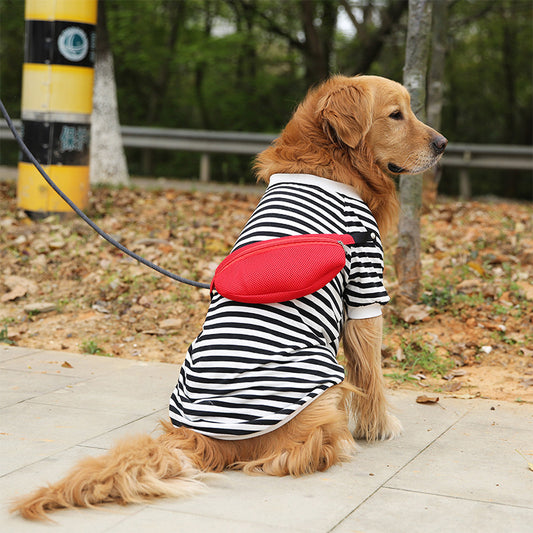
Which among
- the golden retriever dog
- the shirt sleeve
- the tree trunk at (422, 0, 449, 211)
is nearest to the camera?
the golden retriever dog

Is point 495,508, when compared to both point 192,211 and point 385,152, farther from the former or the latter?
point 192,211

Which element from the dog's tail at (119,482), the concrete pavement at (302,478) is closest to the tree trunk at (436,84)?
the concrete pavement at (302,478)

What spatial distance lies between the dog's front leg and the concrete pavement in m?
0.10

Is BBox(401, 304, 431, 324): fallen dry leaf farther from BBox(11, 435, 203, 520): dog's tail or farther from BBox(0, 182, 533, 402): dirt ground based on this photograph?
BBox(11, 435, 203, 520): dog's tail

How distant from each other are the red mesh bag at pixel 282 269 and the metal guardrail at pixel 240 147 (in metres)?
8.96

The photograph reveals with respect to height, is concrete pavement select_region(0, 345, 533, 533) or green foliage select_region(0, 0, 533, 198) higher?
green foliage select_region(0, 0, 533, 198)

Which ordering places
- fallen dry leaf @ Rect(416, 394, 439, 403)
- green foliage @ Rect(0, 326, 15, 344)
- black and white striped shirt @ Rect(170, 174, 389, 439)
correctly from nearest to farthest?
black and white striped shirt @ Rect(170, 174, 389, 439), fallen dry leaf @ Rect(416, 394, 439, 403), green foliage @ Rect(0, 326, 15, 344)

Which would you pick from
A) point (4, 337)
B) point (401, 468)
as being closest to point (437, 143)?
point (401, 468)

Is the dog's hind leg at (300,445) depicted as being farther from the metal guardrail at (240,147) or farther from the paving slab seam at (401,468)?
the metal guardrail at (240,147)

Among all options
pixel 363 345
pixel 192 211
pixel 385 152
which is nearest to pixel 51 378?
pixel 363 345

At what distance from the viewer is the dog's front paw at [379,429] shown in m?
3.86

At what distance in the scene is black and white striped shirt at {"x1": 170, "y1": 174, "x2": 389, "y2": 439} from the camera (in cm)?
329

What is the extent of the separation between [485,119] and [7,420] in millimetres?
19093

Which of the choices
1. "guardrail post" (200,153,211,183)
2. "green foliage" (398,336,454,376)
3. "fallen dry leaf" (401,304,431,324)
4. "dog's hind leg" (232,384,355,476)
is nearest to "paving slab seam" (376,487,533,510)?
"dog's hind leg" (232,384,355,476)
